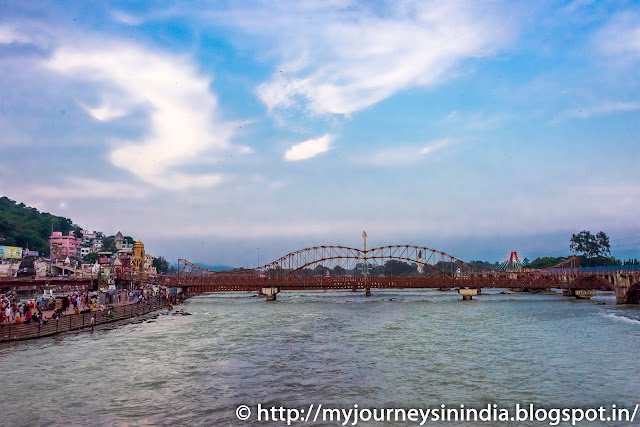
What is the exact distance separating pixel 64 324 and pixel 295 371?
24770 millimetres

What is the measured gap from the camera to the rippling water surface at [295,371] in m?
20.8

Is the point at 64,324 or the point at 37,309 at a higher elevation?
the point at 37,309

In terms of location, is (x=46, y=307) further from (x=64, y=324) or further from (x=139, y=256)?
(x=139, y=256)

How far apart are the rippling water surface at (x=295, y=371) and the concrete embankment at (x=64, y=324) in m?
1.20

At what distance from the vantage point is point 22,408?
65.4 feet

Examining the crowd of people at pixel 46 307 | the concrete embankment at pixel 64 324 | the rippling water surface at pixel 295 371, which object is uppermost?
the crowd of people at pixel 46 307

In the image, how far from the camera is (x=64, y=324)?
1617 inches

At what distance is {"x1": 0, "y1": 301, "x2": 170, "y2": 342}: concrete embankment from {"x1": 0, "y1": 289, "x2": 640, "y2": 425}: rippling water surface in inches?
47.4

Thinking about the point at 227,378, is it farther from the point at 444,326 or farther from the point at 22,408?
the point at 444,326

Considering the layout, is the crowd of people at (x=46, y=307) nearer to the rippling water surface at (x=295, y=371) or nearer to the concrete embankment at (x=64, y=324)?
the concrete embankment at (x=64, y=324)

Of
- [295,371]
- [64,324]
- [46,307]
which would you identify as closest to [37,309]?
[64,324]

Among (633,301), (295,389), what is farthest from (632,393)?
(633,301)

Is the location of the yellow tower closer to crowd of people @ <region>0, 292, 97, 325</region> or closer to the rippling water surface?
crowd of people @ <region>0, 292, 97, 325</region>

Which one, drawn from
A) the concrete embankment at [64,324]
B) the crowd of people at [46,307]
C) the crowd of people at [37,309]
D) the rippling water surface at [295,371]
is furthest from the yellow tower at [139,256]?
the rippling water surface at [295,371]
